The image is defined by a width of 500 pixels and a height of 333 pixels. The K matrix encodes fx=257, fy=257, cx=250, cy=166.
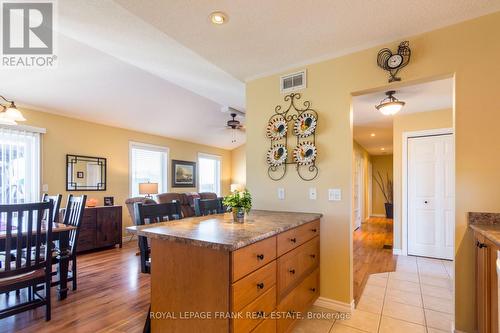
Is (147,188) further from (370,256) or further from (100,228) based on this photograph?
(370,256)

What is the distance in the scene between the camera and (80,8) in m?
2.23

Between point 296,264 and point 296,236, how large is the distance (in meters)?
0.22

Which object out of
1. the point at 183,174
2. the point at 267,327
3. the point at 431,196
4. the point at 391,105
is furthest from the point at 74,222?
the point at 431,196

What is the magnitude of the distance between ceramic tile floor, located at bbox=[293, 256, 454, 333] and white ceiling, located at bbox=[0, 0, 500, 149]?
97.6 inches

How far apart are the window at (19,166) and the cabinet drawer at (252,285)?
4.41 m

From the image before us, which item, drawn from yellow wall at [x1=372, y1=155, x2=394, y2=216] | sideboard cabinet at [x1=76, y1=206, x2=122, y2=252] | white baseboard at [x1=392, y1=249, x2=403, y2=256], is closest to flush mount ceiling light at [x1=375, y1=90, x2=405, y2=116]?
white baseboard at [x1=392, y1=249, x2=403, y2=256]

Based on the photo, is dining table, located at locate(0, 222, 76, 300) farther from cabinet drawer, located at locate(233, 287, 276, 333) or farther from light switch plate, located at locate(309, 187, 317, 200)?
light switch plate, located at locate(309, 187, 317, 200)

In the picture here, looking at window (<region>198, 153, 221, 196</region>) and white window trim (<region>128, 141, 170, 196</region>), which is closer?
white window trim (<region>128, 141, 170, 196</region>)

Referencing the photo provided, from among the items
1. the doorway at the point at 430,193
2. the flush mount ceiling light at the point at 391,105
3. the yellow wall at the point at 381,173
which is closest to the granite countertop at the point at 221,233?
the flush mount ceiling light at the point at 391,105

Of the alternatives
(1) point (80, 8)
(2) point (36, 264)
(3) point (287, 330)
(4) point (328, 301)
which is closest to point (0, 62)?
(1) point (80, 8)

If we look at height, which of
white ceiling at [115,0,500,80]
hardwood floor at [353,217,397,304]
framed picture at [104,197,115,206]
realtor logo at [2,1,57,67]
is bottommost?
hardwood floor at [353,217,397,304]

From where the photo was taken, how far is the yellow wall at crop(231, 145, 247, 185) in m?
8.66

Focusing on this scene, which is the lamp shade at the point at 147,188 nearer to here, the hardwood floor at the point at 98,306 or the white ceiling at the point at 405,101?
the hardwood floor at the point at 98,306

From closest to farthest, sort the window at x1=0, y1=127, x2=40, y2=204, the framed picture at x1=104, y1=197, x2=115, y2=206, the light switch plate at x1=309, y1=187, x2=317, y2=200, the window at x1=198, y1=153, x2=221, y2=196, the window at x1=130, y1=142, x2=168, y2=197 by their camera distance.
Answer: the light switch plate at x1=309, y1=187, x2=317, y2=200, the window at x1=0, y1=127, x2=40, y2=204, the framed picture at x1=104, y1=197, x2=115, y2=206, the window at x1=130, y1=142, x2=168, y2=197, the window at x1=198, y1=153, x2=221, y2=196
